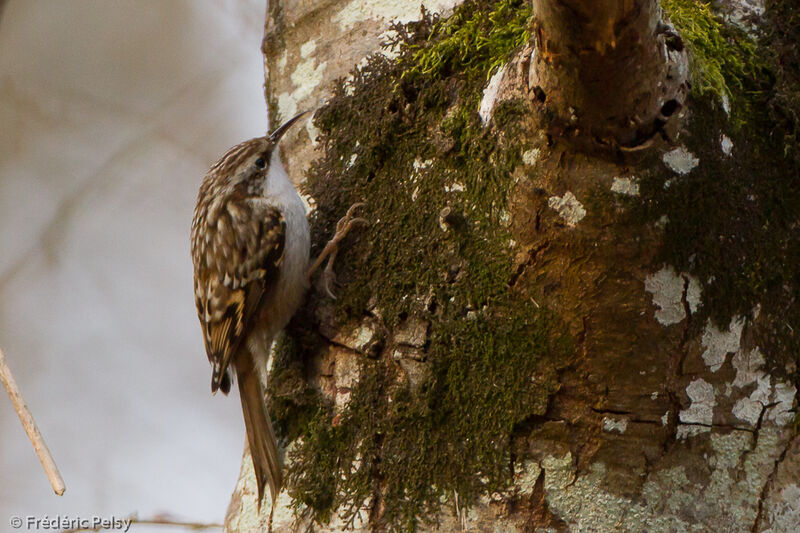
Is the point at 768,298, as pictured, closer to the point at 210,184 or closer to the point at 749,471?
the point at 749,471

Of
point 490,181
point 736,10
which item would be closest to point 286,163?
point 490,181

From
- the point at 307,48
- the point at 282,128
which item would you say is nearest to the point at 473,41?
the point at 307,48

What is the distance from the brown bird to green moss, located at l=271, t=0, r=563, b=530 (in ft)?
0.53

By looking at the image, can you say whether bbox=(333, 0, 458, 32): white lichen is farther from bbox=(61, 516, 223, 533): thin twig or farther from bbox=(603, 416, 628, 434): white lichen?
bbox=(61, 516, 223, 533): thin twig

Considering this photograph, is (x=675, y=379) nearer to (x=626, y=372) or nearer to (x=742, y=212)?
(x=626, y=372)

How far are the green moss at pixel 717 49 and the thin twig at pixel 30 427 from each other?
1328 mm

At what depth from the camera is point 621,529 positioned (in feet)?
4.66

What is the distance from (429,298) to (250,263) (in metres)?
1.10

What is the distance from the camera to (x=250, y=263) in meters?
2.60

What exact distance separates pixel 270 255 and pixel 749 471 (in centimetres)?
154

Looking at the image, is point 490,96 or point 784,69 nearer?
point 490,96

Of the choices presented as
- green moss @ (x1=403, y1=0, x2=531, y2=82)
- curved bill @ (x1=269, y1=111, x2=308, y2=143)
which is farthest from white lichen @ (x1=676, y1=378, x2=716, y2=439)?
curved bill @ (x1=269, y1=111, x2=308, y2=143)

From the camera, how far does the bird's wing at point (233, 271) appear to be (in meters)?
2.46

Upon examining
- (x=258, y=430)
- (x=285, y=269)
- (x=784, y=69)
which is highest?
(x=784, y=69)
